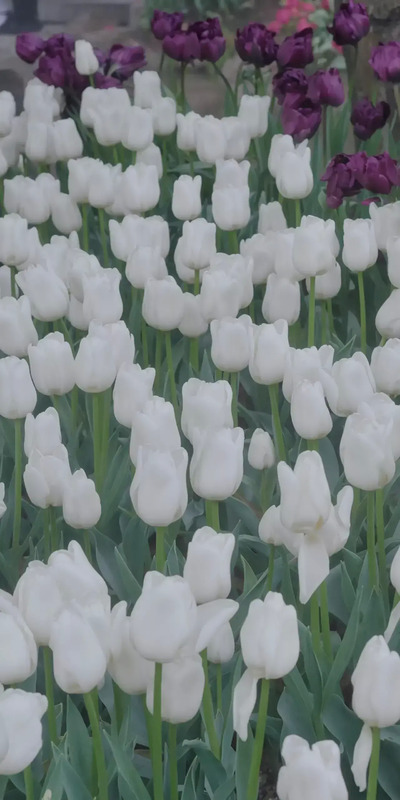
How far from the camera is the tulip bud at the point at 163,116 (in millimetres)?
2502

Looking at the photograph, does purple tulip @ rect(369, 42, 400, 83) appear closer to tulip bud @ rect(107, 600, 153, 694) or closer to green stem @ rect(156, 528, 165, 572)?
green stem @ rect(156, 528, 165, 572)

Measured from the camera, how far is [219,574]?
886 mm

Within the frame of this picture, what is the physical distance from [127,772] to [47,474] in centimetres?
38

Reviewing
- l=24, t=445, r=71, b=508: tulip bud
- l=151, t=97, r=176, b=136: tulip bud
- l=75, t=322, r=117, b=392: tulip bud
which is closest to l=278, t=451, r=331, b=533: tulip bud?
l=24, t=445, r=71, b=508: tulip bud

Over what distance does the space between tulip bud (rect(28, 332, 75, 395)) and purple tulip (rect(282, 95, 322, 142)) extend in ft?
3.33

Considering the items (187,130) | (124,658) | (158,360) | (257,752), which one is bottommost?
(158,360)

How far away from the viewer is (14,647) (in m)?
0.82

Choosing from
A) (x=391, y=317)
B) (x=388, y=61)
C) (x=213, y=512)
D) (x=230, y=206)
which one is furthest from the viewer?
(x=388, y=61)

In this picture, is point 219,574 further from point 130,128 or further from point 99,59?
point 99,59

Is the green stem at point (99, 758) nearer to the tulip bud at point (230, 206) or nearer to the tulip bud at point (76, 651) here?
the tulip bud at point (76, 651)

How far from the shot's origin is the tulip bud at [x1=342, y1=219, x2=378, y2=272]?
1.69 m

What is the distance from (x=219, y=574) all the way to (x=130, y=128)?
155cm

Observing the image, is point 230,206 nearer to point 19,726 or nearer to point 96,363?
point 96,363

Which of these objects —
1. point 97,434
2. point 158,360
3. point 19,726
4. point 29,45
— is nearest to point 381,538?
point 97,434
